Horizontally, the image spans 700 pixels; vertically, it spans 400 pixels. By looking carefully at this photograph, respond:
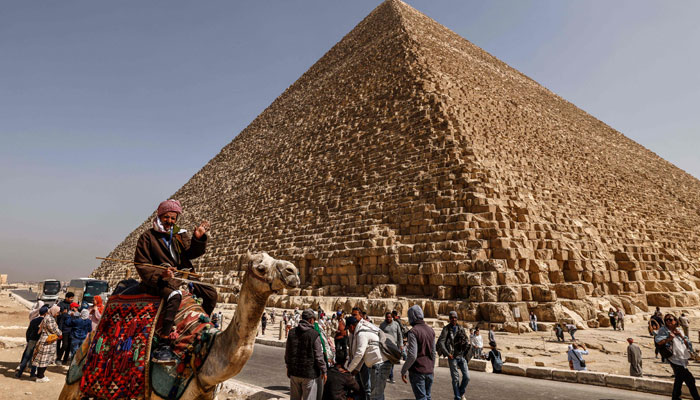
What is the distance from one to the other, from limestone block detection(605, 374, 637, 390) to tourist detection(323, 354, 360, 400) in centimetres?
401

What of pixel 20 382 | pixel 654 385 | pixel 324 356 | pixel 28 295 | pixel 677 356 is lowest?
pixel 28 295

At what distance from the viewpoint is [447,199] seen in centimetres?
1275

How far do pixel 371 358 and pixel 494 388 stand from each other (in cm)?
253

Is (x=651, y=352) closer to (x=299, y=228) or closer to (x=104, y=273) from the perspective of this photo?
(x=299, y=228)

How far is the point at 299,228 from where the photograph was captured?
18078mm

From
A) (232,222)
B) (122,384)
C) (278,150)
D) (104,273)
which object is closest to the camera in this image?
(122,384)

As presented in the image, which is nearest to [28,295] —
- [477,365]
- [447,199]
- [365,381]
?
[447,199]

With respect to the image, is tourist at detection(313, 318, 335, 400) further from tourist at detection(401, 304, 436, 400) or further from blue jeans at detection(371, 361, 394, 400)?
tourist at detection(401, 304, 436, 400)

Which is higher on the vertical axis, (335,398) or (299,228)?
(299,228)

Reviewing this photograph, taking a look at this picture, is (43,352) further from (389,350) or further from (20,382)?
(389,350)

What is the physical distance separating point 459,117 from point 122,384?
16.6 m

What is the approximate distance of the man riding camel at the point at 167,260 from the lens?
7.61 ft

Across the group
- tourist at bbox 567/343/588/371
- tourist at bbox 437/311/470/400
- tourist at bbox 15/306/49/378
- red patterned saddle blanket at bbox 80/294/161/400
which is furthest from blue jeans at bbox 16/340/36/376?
tourist at bbox 567/343/588/371

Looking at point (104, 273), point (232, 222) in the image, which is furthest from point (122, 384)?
point (104, 273)
